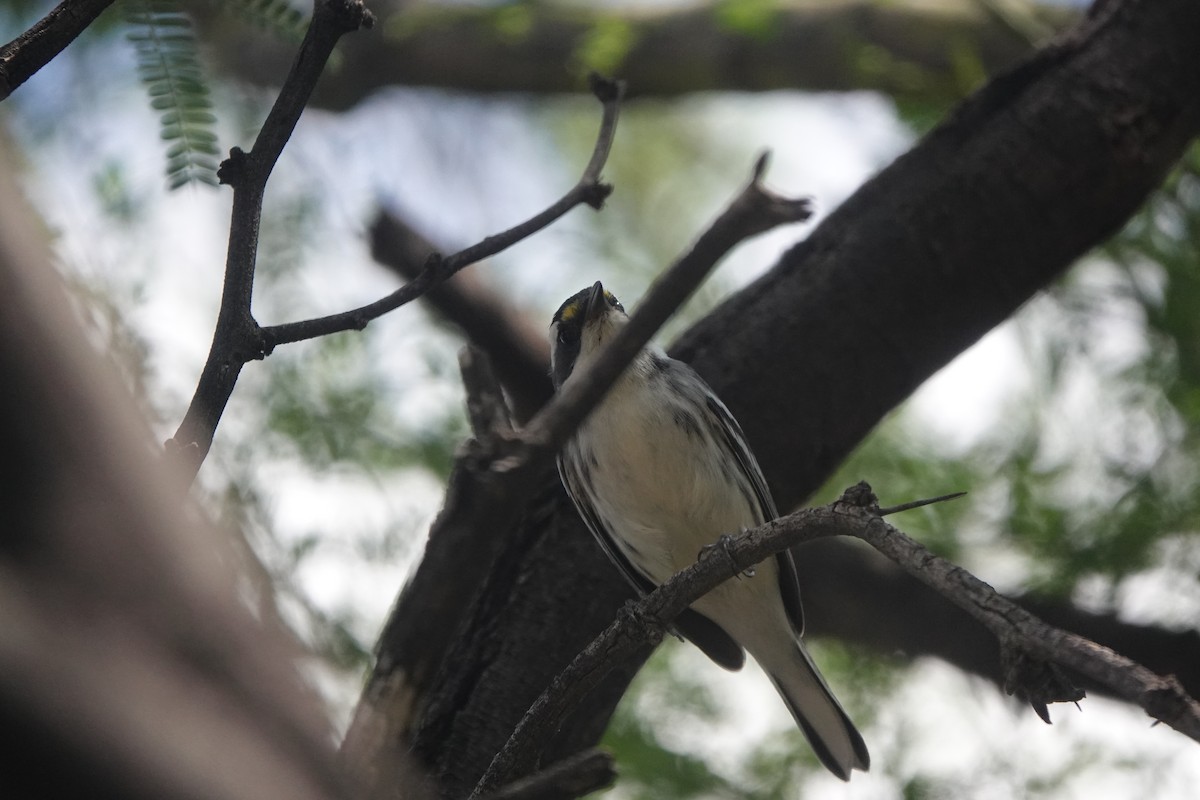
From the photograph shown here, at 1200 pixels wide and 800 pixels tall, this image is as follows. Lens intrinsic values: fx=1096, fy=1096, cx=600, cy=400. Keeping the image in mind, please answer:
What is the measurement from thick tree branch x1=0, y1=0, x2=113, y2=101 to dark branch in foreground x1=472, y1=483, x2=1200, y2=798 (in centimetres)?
140

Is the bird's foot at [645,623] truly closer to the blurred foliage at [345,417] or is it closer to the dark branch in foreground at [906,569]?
the dark branch in foreground at [906,569]

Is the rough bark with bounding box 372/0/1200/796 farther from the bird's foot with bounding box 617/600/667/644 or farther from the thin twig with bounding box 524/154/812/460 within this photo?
the thin twig with bounding box 524/154/812/460

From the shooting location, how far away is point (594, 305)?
401cm

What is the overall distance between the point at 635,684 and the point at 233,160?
3.36 m

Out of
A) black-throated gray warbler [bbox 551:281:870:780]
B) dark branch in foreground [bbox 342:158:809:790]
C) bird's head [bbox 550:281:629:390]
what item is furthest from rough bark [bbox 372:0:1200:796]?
dark branch in foreground [bbox 342:158:809:790]

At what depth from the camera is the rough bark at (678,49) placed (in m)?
5.19

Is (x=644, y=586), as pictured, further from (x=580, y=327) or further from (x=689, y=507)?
(x=580, y=327)

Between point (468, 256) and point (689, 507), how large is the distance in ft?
5.73

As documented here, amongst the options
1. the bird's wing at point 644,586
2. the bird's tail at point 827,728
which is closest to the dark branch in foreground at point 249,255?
the bird's wing at point 644,586

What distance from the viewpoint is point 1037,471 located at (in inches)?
177

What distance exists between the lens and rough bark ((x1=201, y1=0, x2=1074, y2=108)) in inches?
204

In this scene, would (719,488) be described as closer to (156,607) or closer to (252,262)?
(252,262)

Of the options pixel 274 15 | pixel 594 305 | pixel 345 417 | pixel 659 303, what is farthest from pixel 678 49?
pixel 659 303

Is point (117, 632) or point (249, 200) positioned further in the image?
point (249, 200)
